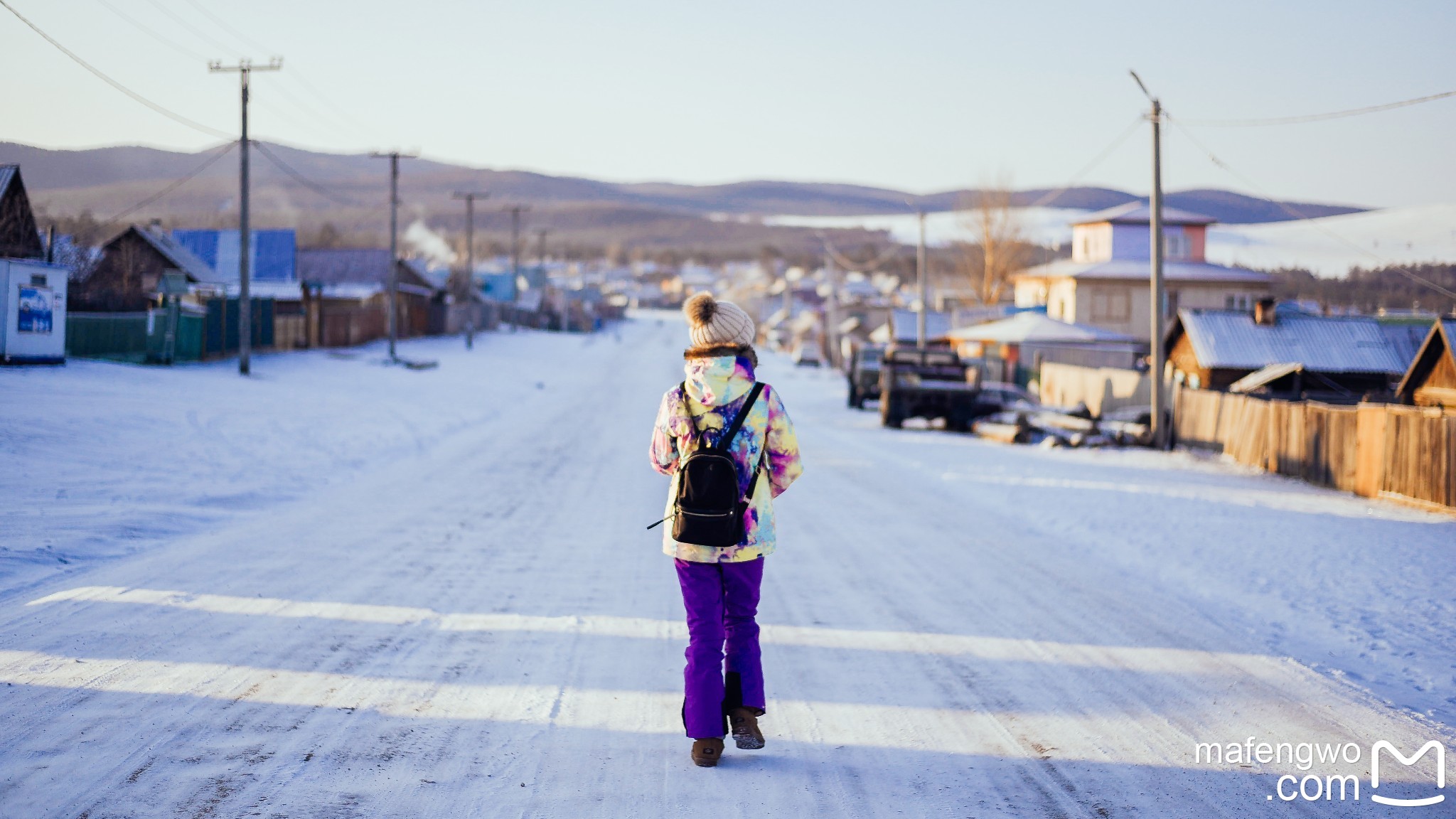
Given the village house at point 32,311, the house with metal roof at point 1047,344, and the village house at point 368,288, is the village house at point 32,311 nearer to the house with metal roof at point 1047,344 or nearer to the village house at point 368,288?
the village house at point 368,288

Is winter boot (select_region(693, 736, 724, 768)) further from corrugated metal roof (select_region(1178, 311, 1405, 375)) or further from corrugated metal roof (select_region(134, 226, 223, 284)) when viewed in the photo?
corrugated metal roof (select_region(134, 226, 223, 284))

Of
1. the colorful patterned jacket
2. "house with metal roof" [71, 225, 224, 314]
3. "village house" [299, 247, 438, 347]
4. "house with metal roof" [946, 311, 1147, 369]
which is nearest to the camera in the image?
the colorful patterned jacket

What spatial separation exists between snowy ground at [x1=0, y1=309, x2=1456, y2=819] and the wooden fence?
968 millimetres

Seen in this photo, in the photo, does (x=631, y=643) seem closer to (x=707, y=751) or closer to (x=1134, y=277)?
(x=707, y=751)

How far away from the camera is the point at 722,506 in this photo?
4703mm

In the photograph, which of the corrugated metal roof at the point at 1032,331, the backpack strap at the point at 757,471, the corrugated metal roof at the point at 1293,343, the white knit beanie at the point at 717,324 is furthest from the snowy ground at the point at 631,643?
the corrugated metal roof at the point at 1032,331

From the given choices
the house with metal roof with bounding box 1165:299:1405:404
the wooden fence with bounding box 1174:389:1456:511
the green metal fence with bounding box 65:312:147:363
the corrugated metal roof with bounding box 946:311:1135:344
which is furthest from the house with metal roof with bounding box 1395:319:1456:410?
the green metal fence with bounding box 65:312:147:363

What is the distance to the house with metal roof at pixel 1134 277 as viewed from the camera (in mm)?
56844

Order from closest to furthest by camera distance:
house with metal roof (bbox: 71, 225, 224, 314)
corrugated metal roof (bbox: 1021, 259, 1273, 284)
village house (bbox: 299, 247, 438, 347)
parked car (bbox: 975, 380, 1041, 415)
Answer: parked car (bbox: 975, 380, 1041, 415) → house with metal roof (bbox: 71, 225, 224, 314) → village house (bbox: 299, 247, 438, 347) → corrugated metal roof (bbox: 1021, 259, 1273, 284)

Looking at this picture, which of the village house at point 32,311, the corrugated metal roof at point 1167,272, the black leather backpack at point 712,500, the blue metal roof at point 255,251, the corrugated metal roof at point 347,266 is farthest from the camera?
the corrugated metal roof at point 347,266

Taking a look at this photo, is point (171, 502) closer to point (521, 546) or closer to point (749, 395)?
point (521, 546)

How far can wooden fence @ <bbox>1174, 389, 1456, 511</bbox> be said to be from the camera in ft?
48.3

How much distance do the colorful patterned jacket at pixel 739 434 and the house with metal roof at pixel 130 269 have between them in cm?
4019

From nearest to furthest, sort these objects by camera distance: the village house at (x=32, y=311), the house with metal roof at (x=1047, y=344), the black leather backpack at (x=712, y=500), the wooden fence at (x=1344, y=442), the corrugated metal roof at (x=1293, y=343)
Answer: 1. the black leather backpack at (x=712, y=500)
2. the wooden fence at (x=1344, y=442)
3. the village house at (x=32, y=311)
4. the corrugated metal roof at (x=1293, y=343)
5. the house with metal roof at (x=1047, y=344)
